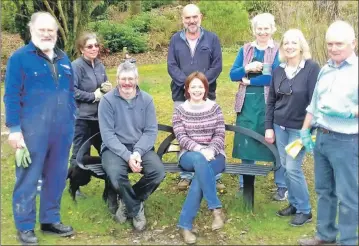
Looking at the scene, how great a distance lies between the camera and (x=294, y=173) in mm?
4934

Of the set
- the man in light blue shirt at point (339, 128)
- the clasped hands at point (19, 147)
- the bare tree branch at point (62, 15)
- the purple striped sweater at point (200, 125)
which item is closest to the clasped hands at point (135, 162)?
the purple striped sweater at point (200, 125)

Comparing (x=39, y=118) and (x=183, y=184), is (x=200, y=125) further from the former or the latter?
(x=39, y=118)

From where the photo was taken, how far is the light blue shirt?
400cm

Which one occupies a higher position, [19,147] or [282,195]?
[19,147]

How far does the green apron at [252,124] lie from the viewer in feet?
17.8

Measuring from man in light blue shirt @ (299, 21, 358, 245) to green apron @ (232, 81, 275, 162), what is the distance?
1067 millimetres

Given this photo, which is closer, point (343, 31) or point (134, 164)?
point (343, 31)

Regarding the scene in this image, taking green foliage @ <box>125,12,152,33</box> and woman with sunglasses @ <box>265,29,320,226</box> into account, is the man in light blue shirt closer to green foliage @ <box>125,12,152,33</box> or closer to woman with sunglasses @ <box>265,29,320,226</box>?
woman with sunglasses @ <box>265,29,320,226</box>

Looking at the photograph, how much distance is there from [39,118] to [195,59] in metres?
1.92

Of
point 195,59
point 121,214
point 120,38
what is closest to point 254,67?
point 195,59

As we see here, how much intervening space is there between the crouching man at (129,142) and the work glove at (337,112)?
1576 mm

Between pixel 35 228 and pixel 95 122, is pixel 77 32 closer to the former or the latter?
pixel 95 122

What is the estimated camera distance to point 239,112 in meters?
5.57

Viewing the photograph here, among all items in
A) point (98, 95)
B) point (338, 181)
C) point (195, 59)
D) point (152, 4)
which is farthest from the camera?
point (152, 4)
